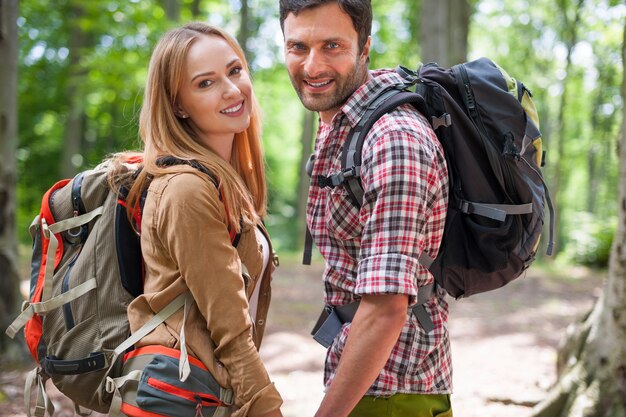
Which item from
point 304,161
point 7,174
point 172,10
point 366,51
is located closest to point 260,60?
point 304,161

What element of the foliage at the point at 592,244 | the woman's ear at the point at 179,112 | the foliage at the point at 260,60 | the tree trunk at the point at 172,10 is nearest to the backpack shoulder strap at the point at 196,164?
the woman's ear at the point at 179,112

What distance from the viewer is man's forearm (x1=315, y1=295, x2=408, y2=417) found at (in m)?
1.80

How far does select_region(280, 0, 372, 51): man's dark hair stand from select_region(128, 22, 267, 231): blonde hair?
26 cm

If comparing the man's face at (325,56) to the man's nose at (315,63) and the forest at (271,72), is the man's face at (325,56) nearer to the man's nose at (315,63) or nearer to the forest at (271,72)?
the man's nose at (315,63)

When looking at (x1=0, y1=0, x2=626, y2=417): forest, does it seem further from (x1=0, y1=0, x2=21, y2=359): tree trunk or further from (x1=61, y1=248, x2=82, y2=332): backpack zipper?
(x1=61, y1=248, x2=82, y2=332): backpack zipper

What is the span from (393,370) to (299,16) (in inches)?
49.8

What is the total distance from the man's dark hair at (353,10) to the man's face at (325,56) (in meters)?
0.02

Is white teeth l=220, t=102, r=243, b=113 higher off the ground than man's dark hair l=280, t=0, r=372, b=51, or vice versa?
man's dark hair l=280, t=0, r=372, b=51

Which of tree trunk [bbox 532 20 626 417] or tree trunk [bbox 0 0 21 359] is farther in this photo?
tree trunk [bbox 0 0 21 359]

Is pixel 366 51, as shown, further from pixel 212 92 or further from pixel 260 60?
pixel 260 60

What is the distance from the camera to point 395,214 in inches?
70.2

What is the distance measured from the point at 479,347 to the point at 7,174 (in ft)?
17.4

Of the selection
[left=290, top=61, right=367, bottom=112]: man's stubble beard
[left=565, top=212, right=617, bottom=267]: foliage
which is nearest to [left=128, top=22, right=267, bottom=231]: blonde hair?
[left=290, top=61, right=367, bottom=112]: man's stubble beard

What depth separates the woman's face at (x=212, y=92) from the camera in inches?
87.0
